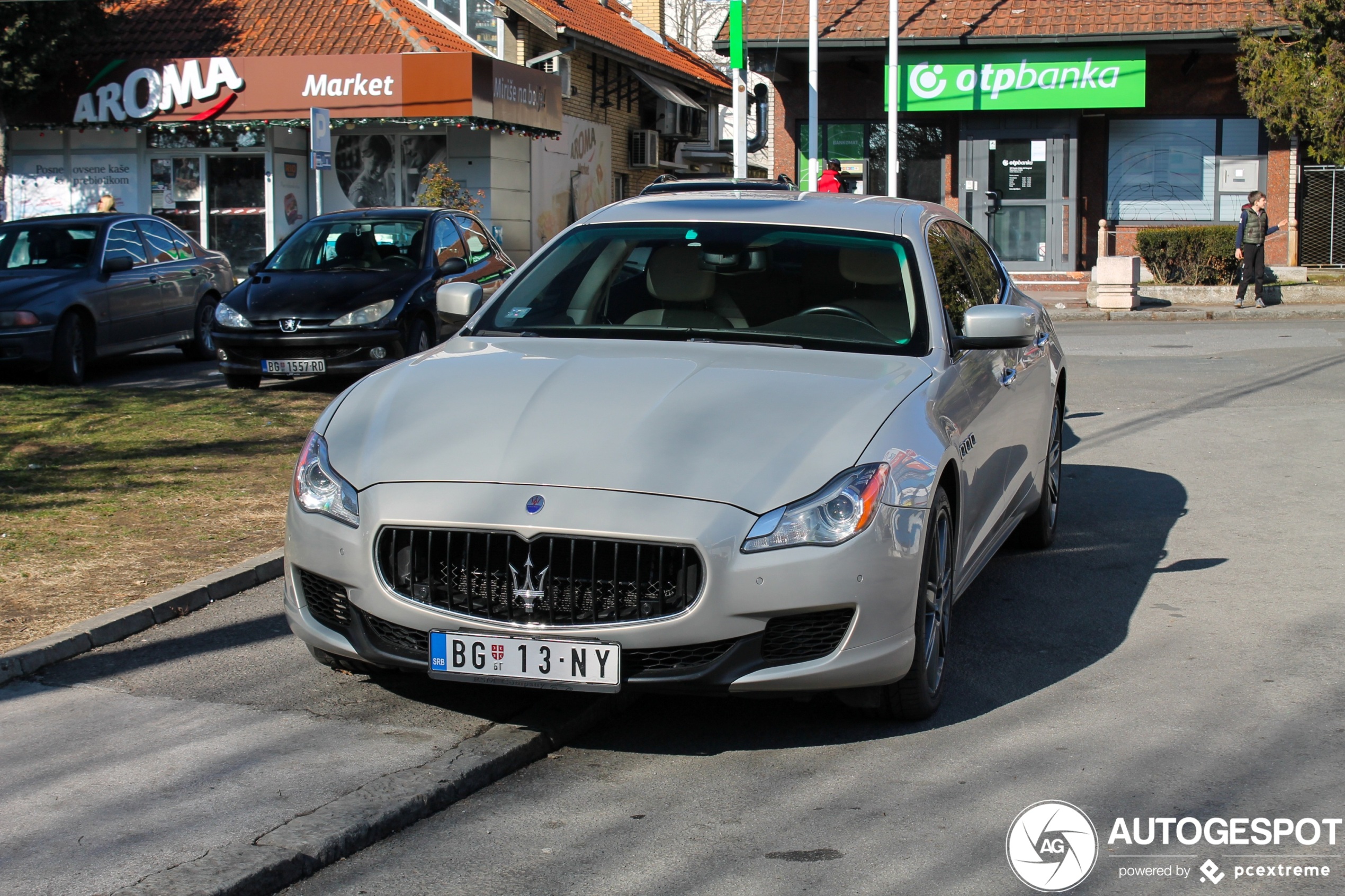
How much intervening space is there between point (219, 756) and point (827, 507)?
193 centimetres

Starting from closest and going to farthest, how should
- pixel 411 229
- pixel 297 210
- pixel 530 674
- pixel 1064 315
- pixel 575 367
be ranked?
pixel 530 674, pixel 575 367, pixel 411 229, pixel 1064 315, pixel 297 210

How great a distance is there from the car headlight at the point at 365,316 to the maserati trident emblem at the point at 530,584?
910 cm

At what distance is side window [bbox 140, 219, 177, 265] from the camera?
15.4 metres

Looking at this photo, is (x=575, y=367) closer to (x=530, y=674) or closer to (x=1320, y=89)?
(x=530, y=674)

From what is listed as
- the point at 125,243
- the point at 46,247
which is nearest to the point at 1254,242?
the point at 125,243

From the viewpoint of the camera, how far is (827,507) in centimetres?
429

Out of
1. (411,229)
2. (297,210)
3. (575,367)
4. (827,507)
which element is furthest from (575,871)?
(297,210)

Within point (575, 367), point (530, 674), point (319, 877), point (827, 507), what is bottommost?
point (319, 877)

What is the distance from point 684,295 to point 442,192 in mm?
21550

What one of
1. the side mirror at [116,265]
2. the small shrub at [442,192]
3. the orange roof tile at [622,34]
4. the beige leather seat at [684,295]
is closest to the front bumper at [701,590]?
the beige leather seat at [684,295]

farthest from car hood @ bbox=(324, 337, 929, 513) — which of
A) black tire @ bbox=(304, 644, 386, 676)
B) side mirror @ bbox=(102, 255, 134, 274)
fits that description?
side mirror @ bbox=(102, 255, 134, 274)

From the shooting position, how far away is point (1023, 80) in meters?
29.5

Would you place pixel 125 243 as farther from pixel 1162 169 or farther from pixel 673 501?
pixel 1162 169

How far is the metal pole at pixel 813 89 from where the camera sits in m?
28.1
